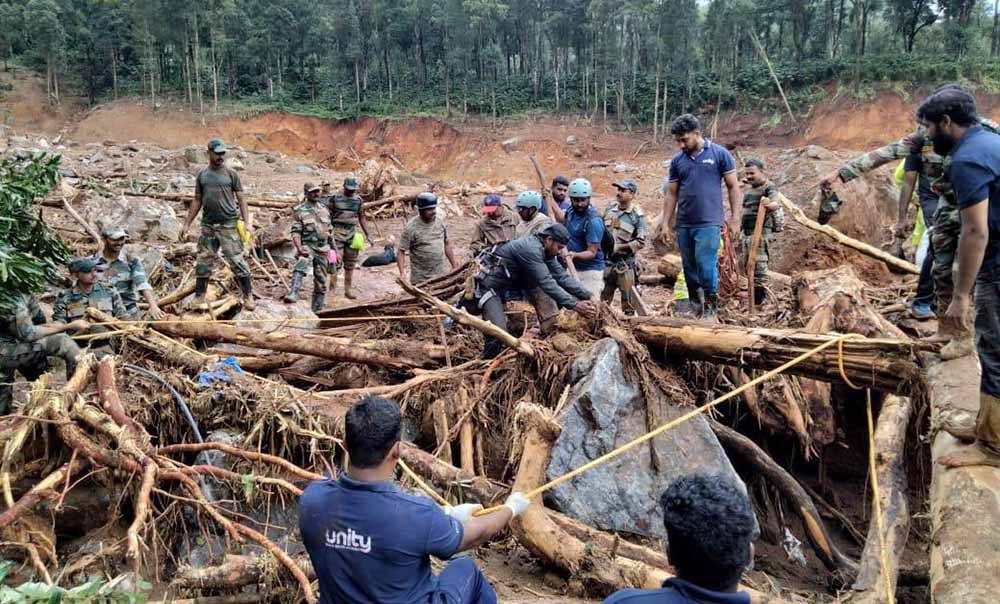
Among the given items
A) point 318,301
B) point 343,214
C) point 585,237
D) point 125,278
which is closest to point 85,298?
point 125,278

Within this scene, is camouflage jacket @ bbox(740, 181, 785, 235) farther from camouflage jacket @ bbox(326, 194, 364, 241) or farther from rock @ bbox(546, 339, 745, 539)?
camouflage jacket @ bbox(326, 194, 364, 241)

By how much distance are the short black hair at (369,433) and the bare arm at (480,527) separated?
49 centimetres

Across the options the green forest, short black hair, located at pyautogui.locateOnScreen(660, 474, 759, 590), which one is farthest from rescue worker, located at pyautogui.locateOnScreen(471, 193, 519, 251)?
the green forest

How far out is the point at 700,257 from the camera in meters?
6.09

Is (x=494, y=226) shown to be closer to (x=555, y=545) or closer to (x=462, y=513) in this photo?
(x=555, y=545)

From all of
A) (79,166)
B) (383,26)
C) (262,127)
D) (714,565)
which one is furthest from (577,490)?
(383,26)

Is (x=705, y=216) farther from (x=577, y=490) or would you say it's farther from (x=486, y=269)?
(x=577, y=490)

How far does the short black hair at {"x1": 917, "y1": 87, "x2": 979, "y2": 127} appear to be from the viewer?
10.7ft

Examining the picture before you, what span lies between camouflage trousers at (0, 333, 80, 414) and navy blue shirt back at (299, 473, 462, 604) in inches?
161

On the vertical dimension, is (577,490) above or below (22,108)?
below

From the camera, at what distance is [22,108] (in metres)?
35.3

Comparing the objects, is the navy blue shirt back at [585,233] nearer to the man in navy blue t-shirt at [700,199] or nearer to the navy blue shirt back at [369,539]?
the man in navy blue t-shirt at [700,199]

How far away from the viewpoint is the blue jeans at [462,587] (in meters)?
2.64

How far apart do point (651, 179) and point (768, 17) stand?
1543cm
